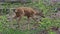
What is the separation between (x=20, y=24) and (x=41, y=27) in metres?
0.75

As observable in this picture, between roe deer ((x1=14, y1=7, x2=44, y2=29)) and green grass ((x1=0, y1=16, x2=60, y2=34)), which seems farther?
roe deer ((x1=14, y1=7, x2=44, y2=29))

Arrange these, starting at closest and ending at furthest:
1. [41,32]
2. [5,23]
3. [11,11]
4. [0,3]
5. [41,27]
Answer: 1. [41,32]
2. [41,27]
3. [5,23]
4. [11,11]
5. [0,3]

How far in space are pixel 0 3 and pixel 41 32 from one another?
14.0ft

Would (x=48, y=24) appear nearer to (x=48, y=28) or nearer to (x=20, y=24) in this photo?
(x=48, y=28)

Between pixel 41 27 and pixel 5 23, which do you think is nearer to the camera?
pixel 41 27

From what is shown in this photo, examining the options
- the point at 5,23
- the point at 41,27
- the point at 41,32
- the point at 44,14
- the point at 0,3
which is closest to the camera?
the point at 41,32

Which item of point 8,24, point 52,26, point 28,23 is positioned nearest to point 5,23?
point 8,24

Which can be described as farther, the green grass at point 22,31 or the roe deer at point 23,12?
the roe deer at point 23,12

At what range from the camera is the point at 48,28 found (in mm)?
6188

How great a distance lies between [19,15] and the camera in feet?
22.5

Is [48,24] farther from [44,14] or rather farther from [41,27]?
[44,14]

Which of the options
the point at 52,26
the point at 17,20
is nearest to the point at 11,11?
the point at 17,20

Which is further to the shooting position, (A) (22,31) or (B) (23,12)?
(B) (23,12)

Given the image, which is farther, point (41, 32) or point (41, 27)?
point (41, 27)
